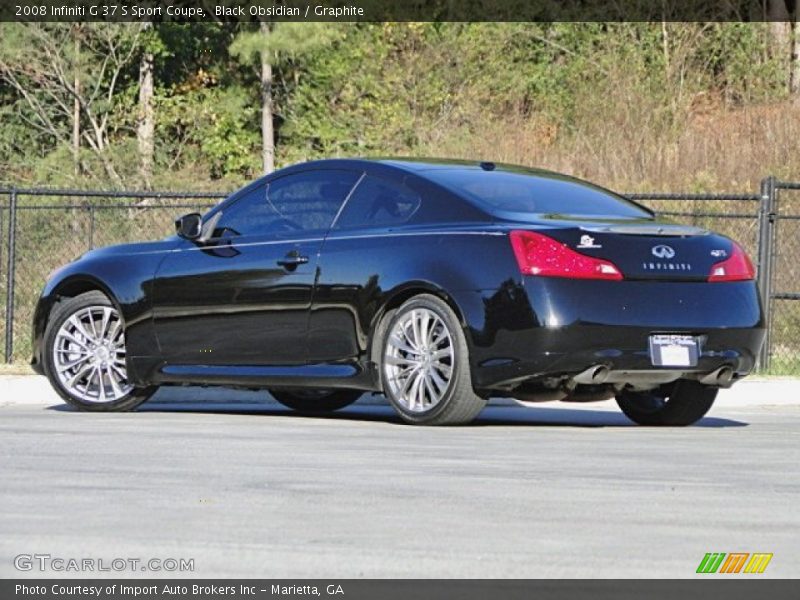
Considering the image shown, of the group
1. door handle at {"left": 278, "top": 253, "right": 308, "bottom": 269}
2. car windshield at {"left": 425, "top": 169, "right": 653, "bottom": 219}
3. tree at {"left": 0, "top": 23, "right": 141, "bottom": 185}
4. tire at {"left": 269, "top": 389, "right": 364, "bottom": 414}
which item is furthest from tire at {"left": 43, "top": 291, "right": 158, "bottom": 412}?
tree at {"left": 0, "top": 23, "right": 141, "bottom": 185}

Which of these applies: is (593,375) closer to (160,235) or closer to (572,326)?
(572,326)

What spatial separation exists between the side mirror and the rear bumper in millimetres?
2234

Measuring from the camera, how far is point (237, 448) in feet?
34.9

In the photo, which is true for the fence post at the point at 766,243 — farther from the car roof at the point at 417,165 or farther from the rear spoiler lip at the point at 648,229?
the rear spoiler lip at the point at 648,229

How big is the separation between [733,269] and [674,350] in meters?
0.73

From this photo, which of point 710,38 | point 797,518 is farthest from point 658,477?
point 710,38

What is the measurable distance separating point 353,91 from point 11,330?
22869 mm

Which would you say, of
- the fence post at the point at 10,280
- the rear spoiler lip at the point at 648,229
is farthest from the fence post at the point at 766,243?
the fence post at the point at 10,280

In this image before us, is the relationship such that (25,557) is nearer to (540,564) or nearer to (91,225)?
(540,564)

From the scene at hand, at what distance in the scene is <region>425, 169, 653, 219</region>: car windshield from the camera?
1217 centimetres

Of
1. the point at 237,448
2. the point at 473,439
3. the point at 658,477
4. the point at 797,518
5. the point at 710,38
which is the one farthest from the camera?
the point at 710,38

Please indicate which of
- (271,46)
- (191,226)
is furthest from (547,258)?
(271,46)

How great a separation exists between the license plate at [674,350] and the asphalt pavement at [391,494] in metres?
0.42

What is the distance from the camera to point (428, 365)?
12.0 m
